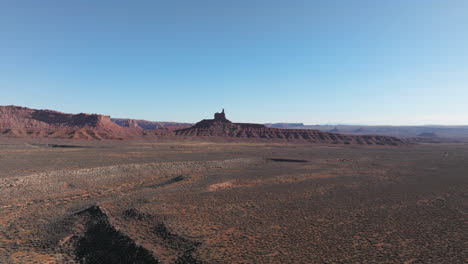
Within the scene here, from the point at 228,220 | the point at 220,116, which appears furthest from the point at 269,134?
the point at 228,220

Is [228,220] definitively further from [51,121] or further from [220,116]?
[51,121]

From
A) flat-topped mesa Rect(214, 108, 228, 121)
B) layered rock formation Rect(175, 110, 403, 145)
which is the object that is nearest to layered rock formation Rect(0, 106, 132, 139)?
layered rock formation Rect(175, 110, 403, 145)

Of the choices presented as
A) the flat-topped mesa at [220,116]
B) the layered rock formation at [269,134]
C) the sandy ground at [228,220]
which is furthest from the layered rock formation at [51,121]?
the sandy ground at [228,220]

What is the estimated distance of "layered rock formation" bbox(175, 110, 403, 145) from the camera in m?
112

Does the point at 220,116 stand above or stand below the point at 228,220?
above

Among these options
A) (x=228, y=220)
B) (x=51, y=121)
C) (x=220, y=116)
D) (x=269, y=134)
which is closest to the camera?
(x=228, y=220)

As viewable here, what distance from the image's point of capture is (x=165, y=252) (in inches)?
482

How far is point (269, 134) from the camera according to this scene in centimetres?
12188

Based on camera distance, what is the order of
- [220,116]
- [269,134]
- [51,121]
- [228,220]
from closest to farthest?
[228,220]
[269,134]
[51,121]
[220,116]

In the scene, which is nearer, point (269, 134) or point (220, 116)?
point (269, 134)

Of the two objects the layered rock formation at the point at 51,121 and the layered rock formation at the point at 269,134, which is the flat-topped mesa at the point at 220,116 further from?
the layered rock formation at the point at 51,121

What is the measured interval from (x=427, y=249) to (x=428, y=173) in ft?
94.6

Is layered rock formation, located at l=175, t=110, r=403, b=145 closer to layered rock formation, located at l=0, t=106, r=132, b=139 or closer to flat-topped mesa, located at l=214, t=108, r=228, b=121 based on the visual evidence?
flat-topped mesa, located at l=214, t=108, r=228, b=121

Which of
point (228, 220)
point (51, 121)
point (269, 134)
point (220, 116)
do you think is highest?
point (220, 116)
